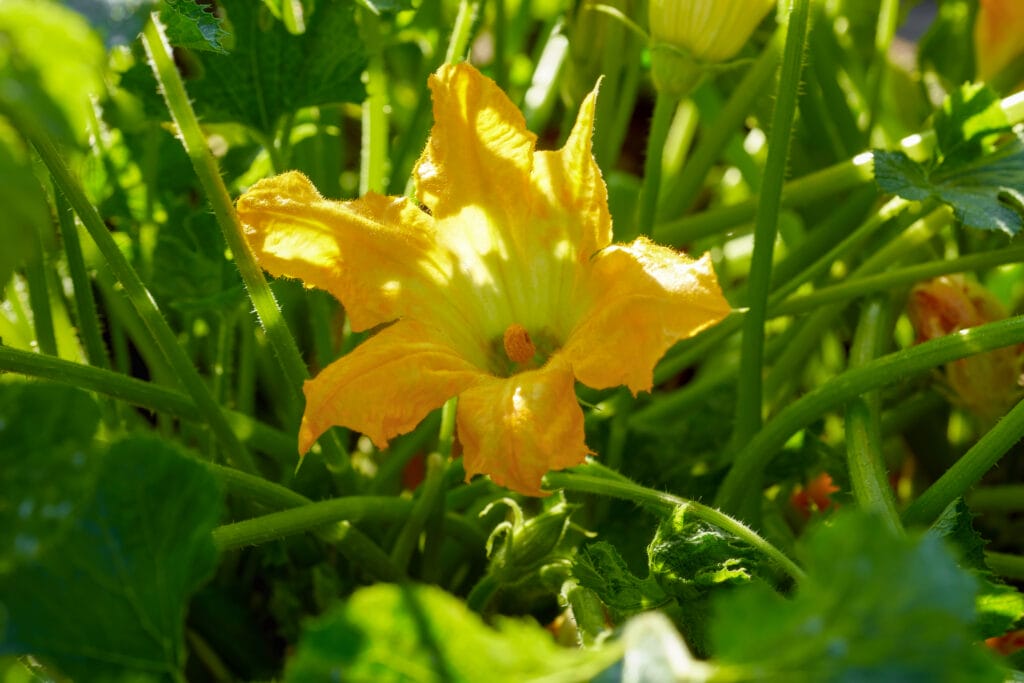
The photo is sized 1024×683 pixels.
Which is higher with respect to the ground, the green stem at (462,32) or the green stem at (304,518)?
the green stem at (462,32)

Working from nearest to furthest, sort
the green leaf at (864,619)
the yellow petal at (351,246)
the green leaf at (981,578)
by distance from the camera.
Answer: the green leaf at (864,619) < the green leaf at (981,578) < the yellow petal at (351,246)

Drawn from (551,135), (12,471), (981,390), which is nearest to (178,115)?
(12,471)

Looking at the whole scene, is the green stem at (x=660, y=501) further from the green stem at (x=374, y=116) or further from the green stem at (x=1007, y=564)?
the green stem at (x=374, y=116)

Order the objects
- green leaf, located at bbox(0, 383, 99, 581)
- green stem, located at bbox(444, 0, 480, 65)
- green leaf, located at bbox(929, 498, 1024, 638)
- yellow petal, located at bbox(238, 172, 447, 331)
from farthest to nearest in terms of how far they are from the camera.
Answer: green stem, located at bbox(444, 0, 480, 65), yellow petal, located at bbox(238, 172, 447, 331), green leaf, located at bbox(929, 498, 1024, 638), green leaf, located at bbox(0, 383, 99, 581)

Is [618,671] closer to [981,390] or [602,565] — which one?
[602,565]

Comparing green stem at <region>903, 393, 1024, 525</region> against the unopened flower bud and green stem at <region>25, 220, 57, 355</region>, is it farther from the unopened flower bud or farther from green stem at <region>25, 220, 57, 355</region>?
green stem at <region>25, 220, 57, 355</region>

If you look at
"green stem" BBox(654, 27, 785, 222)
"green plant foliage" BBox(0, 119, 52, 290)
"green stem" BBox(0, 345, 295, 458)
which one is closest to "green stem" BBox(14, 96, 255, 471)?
"green stem" BBox(0, 345, 295, 458)

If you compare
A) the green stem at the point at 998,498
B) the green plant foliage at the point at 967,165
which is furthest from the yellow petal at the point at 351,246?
the green stem at the point at 998,498
